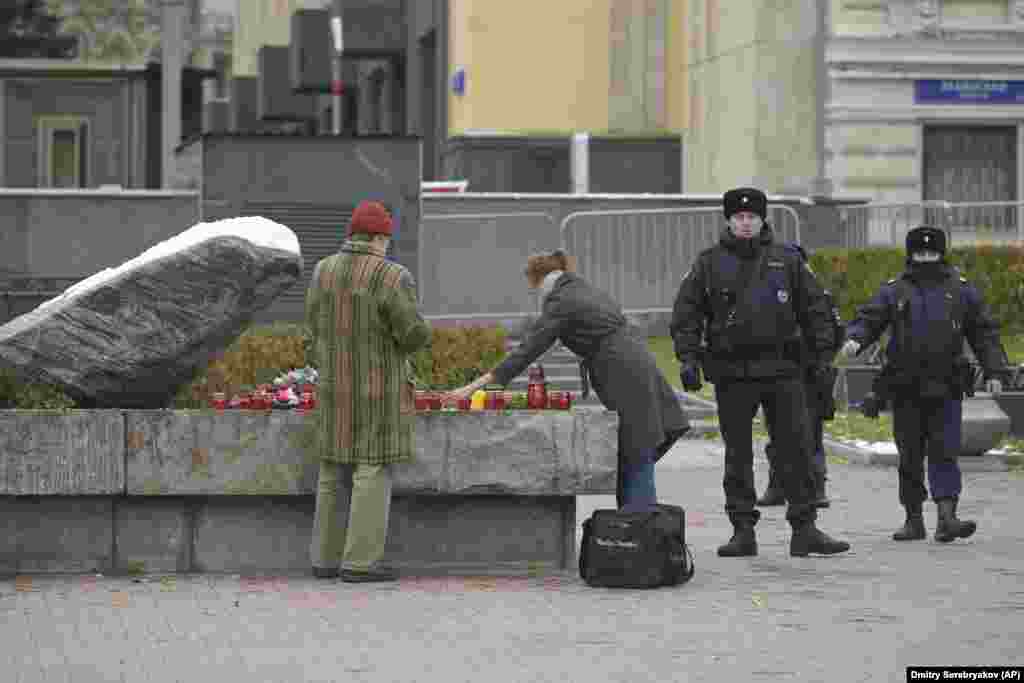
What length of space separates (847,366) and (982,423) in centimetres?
444

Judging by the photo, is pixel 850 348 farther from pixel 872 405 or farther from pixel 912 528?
pixel 912 528

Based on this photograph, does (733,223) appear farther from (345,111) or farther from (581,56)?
(345,111)

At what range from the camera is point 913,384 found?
13695 millimetres

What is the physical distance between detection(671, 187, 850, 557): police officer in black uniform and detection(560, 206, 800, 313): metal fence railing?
15.2 m

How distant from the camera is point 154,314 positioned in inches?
468

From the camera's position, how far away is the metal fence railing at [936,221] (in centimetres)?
2839

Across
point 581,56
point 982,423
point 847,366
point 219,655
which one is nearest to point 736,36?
point 581,56

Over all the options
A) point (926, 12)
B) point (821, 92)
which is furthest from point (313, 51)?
point (926, 12)

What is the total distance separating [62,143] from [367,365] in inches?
1303

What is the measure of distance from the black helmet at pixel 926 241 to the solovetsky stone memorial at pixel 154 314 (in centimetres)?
358

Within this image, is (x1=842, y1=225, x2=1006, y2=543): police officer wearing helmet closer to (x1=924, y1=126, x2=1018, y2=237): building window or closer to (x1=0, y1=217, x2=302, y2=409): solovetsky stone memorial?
(x1=0, y1=217, x2=302, y2=409): solovetsky stone memorial

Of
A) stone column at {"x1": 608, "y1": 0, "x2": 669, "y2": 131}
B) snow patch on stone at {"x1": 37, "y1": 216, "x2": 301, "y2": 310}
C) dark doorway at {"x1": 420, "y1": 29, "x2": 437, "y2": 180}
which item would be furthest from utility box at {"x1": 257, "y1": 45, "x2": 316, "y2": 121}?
snow patch on stone at {"x1": 37, "y1": 216, "x2": 301, "y2": 310}

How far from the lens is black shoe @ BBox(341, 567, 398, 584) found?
1170 cm

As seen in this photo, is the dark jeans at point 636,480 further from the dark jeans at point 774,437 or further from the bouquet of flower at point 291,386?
the bouquet of flower at point 291,386
